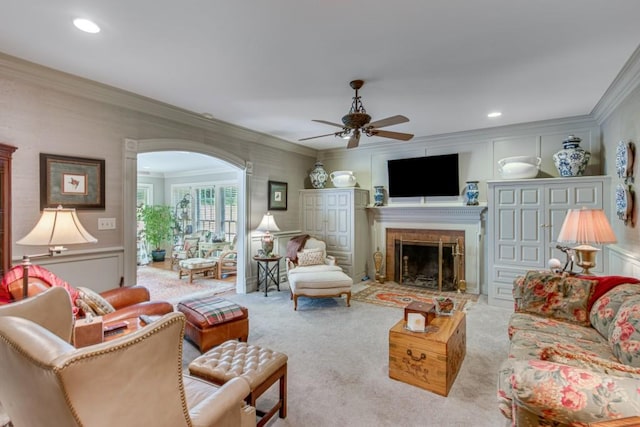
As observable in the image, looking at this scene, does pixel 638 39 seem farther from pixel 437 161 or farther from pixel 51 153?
pixel 51 153

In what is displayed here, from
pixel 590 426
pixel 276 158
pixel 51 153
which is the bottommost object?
pixel 590 426

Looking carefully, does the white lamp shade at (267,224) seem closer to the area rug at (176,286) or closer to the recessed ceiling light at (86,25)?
the area rug at (176,286)

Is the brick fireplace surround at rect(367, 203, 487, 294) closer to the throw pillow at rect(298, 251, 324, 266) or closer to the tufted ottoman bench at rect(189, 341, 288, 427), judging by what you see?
the throw pillow at rect(298, 251, 324, 266)

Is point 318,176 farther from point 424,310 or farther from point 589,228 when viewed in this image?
point 589,228

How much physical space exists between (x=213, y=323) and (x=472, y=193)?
4.35 metres

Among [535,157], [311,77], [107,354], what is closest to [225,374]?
[107,354]

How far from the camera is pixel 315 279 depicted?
440 cm

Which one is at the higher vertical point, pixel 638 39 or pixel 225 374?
pixel 638 39

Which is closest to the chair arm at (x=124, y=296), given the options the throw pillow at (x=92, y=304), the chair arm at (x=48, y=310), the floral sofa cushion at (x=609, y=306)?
the throw pillow at (x=92, y=304)

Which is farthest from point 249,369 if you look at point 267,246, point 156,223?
point 156,223

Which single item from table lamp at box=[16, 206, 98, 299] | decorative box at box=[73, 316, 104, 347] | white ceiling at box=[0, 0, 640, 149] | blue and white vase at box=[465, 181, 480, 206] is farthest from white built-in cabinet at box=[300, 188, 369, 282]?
decorative box at box=[73, 316, 104, 347]

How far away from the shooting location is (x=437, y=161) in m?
5.47

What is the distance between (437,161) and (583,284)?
10.6 feet

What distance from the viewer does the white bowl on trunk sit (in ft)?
14.7
